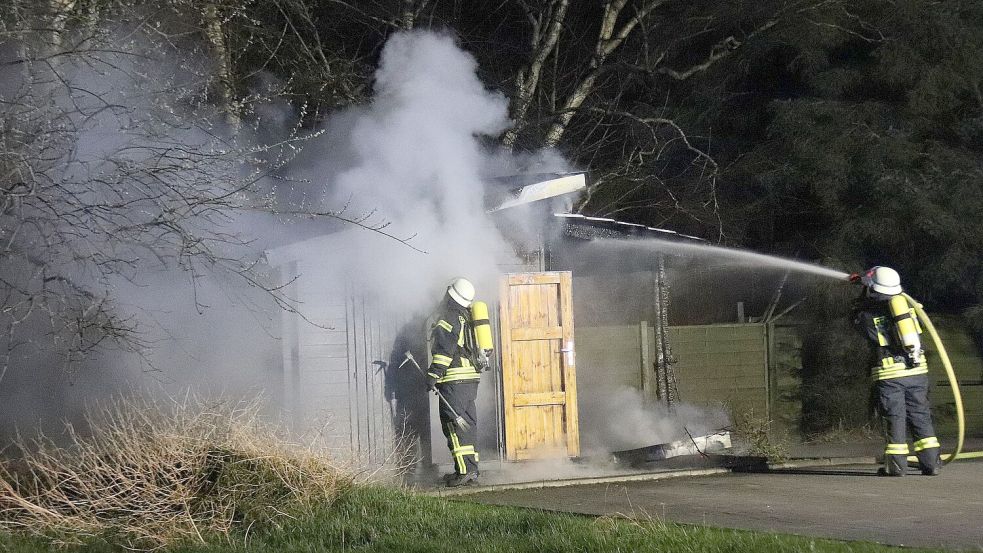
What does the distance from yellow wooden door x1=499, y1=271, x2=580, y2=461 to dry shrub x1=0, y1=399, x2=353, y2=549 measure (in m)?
3.46

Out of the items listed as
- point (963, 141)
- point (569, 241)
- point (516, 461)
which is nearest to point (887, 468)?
point (516, 461)

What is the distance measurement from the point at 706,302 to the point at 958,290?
473 centimetres

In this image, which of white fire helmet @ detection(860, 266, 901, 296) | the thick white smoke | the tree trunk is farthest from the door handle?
the tree trunk

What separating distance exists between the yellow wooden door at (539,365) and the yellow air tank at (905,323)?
3.46 m

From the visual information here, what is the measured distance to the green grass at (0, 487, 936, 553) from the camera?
666 cm

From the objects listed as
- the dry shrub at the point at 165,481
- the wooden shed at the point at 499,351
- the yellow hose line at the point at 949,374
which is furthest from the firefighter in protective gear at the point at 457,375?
the yellow hose line at the point at 949,374

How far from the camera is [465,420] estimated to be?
10.8 metres

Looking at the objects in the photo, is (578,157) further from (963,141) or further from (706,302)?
(963,141)

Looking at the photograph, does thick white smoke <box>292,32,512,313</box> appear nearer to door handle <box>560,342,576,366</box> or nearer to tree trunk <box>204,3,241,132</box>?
door handle <box>560,342,576,366</box>

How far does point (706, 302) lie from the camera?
19.6 m

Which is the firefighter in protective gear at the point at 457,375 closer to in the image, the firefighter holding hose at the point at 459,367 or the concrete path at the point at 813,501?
the firefighter holding hose at the point at 459,367

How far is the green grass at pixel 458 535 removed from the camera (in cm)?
666

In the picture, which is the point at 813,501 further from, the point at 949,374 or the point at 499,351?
the point at 499,351

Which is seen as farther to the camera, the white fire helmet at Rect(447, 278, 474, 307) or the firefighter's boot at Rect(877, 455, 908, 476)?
the white fire helmet at Rect(447, 278, 474, 307)
